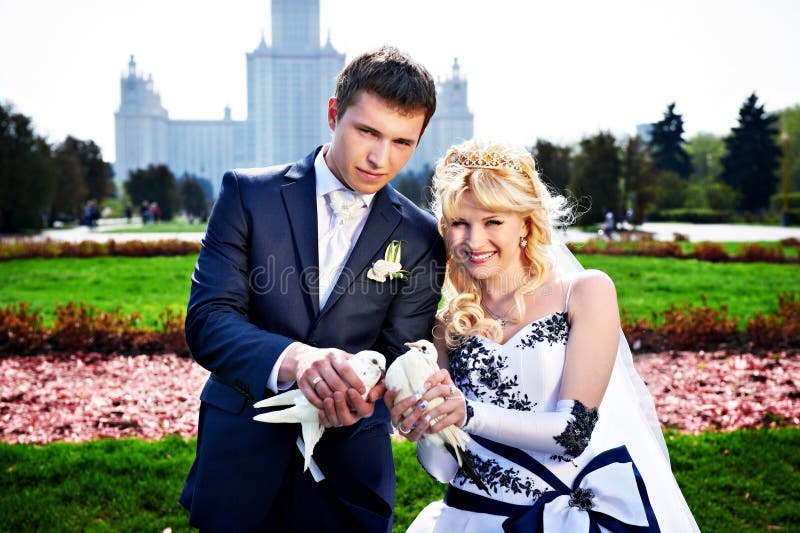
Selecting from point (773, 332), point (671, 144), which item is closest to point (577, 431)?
point (773, 332)

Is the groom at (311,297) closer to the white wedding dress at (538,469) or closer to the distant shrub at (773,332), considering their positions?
the white wedding dress at (538,469)

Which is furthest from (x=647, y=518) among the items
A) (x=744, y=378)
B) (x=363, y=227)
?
(x=744, y=378)

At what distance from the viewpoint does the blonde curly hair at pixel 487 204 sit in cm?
251

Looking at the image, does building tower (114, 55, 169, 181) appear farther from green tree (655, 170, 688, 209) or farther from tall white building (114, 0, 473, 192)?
green tree (655, 170, 688, 209)

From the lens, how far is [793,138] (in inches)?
2029

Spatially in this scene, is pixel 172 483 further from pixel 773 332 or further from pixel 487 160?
pixel 773 332

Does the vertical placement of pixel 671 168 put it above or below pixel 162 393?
above

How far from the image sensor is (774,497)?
445 cm

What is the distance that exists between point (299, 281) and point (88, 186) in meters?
44.9

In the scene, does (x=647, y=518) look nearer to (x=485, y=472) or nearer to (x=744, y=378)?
(x=485, y=472)

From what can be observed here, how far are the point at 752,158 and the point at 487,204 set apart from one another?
48.4 m

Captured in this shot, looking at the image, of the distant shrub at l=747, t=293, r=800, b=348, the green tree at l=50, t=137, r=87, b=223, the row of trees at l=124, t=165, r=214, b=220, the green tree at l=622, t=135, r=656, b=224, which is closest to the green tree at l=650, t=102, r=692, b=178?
the green tree at l=622, t=135, r=656, b=224

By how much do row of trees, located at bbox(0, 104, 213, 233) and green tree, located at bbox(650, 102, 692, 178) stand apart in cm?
3542

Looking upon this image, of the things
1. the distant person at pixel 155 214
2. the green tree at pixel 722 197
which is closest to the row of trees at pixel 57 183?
the distant person at pixel 155 214
